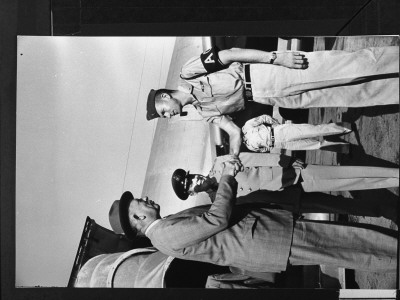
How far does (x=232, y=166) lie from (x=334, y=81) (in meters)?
0.77

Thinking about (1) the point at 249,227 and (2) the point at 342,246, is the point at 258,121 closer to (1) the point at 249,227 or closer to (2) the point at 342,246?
(1) the point at 249,227

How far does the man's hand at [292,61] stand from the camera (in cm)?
384

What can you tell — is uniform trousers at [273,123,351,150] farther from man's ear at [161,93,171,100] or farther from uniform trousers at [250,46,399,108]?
man's ear at [161,93,171,100]

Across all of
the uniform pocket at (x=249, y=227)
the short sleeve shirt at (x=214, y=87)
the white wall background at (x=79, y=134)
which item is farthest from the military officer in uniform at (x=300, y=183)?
the white wall background at (x=79, y=134)

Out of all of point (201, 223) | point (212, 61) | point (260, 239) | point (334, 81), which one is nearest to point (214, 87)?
point (212, 61)

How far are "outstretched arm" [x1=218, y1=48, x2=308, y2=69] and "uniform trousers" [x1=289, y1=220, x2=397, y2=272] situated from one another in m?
0.91

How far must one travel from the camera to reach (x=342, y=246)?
3.69m

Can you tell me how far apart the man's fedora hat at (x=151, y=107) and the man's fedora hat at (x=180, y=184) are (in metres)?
0.36

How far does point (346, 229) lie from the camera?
12.2 ft

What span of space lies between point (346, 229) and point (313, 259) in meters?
0.26

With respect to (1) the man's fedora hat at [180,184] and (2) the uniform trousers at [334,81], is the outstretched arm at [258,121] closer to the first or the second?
(2) the uniform trousers at [334,81]

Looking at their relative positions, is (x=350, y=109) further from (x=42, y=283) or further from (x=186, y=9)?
(x=42, y=283)

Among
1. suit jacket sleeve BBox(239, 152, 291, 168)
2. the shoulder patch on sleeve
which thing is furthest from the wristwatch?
suit jacket sleeve BBox(239, 152, 291, 168)

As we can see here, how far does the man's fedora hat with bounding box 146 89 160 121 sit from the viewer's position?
389cm
